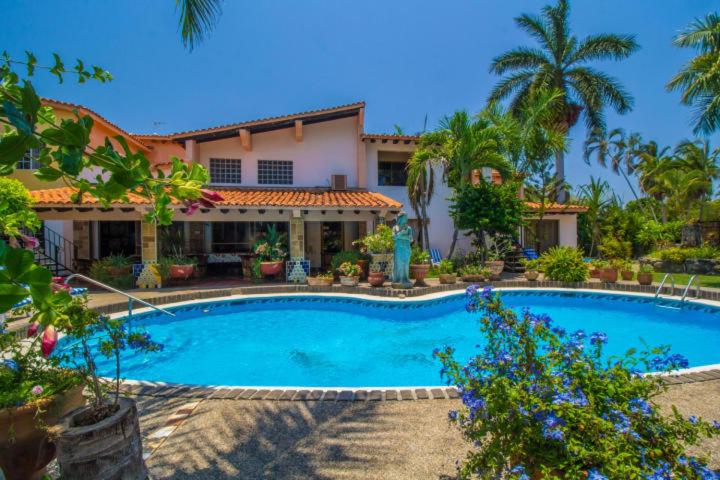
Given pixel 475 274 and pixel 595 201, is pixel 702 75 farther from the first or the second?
pixel 475 274

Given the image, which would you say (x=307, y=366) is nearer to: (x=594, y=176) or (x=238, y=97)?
(x=238, y=97)

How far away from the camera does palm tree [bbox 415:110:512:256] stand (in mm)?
15820

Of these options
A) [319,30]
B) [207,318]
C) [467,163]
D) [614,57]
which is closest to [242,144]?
[319,30]

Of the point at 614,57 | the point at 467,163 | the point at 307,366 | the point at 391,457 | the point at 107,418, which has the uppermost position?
the point at 614,57

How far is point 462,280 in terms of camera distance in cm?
1510

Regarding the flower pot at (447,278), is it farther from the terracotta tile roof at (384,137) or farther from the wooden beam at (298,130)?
the wooden beam at (298,130)

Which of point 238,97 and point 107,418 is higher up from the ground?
point 238,97

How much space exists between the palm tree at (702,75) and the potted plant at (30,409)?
20685 mm

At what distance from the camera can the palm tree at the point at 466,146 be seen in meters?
15.8

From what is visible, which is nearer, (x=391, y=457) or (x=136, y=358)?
(x=391, y=457)

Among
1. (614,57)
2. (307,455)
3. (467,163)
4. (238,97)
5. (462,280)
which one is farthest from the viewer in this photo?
(614,57)

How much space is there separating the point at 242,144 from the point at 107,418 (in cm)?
1629

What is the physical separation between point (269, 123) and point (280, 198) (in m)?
3.93

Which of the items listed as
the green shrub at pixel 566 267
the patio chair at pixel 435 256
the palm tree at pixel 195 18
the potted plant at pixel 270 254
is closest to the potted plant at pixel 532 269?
the green shrub at pixel 566 267
